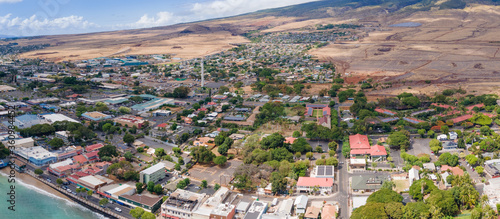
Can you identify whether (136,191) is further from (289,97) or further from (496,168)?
(289,97)

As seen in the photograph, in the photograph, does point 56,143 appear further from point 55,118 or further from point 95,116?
point 95,116

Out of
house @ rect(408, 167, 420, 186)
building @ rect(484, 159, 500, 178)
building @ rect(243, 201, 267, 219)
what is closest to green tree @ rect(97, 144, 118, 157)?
building @ rect(243, 201, 267, 219)

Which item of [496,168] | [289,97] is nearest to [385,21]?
[289,97]

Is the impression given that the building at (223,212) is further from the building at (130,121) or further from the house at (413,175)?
the building at (130,121)

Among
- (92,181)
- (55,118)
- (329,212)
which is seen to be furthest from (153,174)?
(55,118)

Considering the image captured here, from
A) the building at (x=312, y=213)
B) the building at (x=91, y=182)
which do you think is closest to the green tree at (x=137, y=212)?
the building at (x=91, y=182)

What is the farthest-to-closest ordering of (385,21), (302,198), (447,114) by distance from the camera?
(385,21)
(447,114)
(302,198)

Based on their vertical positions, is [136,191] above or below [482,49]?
below

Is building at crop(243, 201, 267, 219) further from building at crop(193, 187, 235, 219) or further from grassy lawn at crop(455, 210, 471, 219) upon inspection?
grassy lawn at crop(455, 210, 471, 219)
